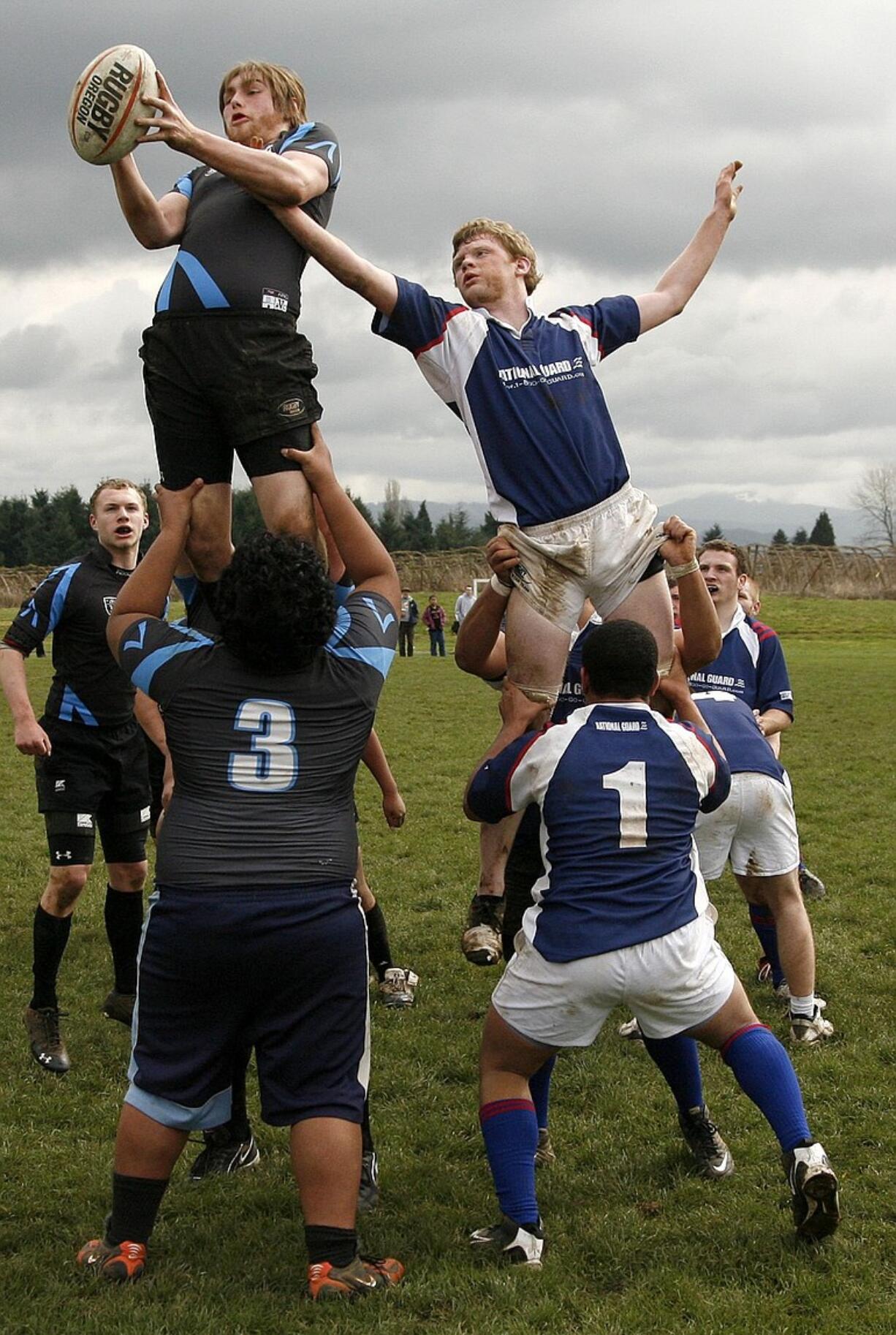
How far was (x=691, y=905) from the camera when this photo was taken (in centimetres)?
460

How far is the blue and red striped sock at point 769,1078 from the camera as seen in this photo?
4.52 meters

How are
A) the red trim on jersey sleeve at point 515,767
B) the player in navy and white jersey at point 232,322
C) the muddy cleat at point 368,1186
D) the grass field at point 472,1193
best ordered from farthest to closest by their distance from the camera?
1. the muddy cleat at point 368,1186
2. the player in navy and white jersey at point 232,322
3. the red trim on jersey sleeve at point 515,767
4. the grass field at point 472,1193

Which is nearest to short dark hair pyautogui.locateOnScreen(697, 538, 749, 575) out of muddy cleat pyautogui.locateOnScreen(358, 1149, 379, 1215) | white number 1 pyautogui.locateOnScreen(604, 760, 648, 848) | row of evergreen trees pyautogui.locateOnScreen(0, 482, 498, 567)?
white number 1 pyautogui.locateOnScreen(604, 760, 648, 848)

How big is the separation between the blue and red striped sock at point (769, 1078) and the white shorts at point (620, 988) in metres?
0.17

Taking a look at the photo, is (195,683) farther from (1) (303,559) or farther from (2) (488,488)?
(2) (488,488)

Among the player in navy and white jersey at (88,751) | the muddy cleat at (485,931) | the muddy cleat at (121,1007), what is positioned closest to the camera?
the muddy cleat at (485,931)

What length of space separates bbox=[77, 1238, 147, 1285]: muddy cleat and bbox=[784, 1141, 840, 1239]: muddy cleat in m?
2.24

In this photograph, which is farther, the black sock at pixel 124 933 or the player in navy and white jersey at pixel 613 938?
the black sock at pixel 124 933

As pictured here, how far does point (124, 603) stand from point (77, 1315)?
2.42 meters

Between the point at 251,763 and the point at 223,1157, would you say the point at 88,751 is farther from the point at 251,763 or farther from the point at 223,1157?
the point at 251,763

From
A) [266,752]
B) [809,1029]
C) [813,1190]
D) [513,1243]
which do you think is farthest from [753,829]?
[266,752]

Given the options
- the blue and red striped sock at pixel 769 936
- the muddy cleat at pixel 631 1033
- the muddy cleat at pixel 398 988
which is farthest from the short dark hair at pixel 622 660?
the muddy cleat at pixel 398 988

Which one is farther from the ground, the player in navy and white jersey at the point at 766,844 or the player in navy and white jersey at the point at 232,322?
the player in navy and white jersey at the point at 232,322

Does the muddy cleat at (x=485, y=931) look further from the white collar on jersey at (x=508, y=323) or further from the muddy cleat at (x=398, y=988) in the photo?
the white collar on jersey at (x=508, y=323)
